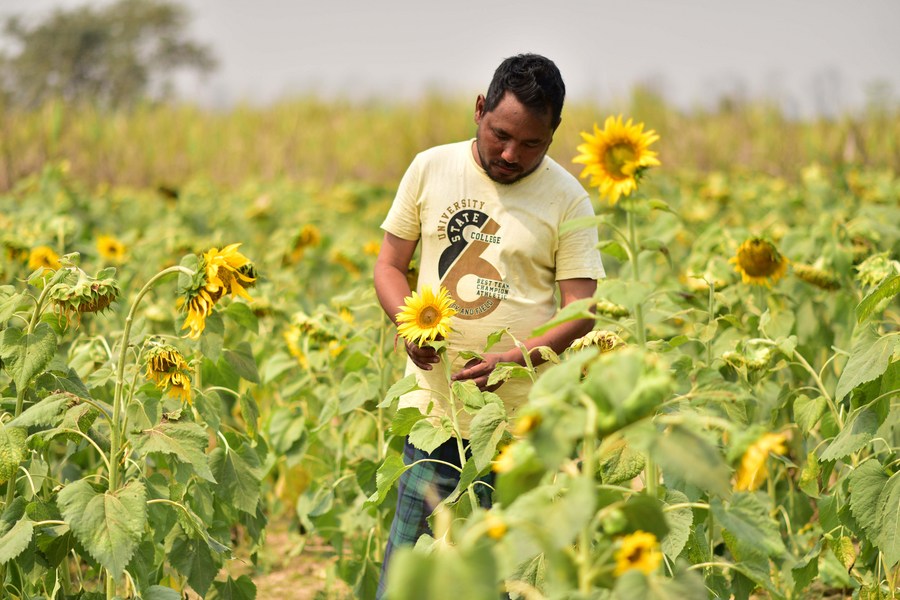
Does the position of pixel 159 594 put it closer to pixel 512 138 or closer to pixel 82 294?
pixel 82 294

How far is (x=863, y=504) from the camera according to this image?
6.17 ft

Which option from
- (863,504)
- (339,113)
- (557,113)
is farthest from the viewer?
(339,113)

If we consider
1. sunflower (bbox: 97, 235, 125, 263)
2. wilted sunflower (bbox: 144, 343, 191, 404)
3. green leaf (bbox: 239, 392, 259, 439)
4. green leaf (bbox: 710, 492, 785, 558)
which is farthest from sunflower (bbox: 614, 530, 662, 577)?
sunflower (bbox: 97, 235, 125, 263)

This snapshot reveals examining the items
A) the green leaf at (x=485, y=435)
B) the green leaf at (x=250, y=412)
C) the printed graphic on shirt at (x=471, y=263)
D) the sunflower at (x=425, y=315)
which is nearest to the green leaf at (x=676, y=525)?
the green leaf at (x=485, y=435)

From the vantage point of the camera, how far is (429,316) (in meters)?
1.93

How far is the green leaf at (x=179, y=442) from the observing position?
171 cm

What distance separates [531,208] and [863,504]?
2.68 feet

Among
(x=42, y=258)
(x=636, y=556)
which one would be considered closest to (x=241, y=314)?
(x=42, y=258)

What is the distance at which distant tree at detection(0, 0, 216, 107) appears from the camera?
28.9 metres

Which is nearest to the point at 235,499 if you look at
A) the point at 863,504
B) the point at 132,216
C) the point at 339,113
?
the point at 863,504

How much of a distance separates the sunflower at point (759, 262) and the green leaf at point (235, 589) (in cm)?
144

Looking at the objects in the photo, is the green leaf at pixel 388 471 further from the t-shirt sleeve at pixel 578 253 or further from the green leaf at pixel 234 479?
the t-shirt sleeve at pixel 578 253

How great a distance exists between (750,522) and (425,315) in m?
0.81

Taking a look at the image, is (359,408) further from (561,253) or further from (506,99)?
(506,99)
